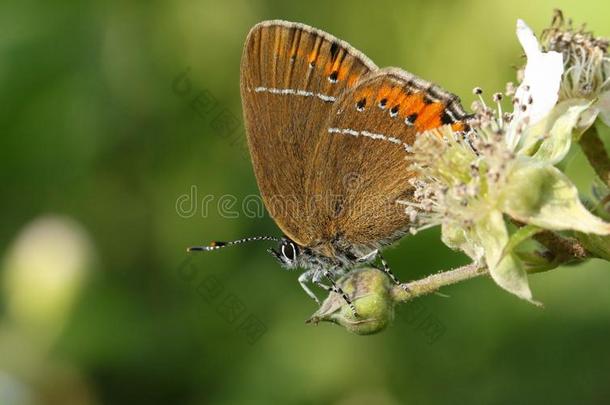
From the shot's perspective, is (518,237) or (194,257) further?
(194,257)

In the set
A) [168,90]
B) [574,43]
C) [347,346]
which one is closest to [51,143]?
[168,90]

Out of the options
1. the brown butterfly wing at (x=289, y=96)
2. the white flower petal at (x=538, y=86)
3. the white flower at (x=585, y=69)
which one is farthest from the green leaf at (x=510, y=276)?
the brown butterfly wing at (x=289, y=96)

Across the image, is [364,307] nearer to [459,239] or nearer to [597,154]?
[459,239]

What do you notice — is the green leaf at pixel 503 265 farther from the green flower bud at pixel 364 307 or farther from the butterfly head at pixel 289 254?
the butterfly head at pixel 289 254

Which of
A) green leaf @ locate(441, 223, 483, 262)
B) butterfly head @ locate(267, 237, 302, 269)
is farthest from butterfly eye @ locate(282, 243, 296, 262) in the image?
green leaf @ locate(441, 223, 483, 262)

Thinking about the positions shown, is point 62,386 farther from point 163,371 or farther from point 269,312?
point 269,312

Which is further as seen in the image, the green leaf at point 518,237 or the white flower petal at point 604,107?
the white flower petal at point 604,107

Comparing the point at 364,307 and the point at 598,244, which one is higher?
the point at 598,244

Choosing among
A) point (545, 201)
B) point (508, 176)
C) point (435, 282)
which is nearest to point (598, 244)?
point (545, 201)
